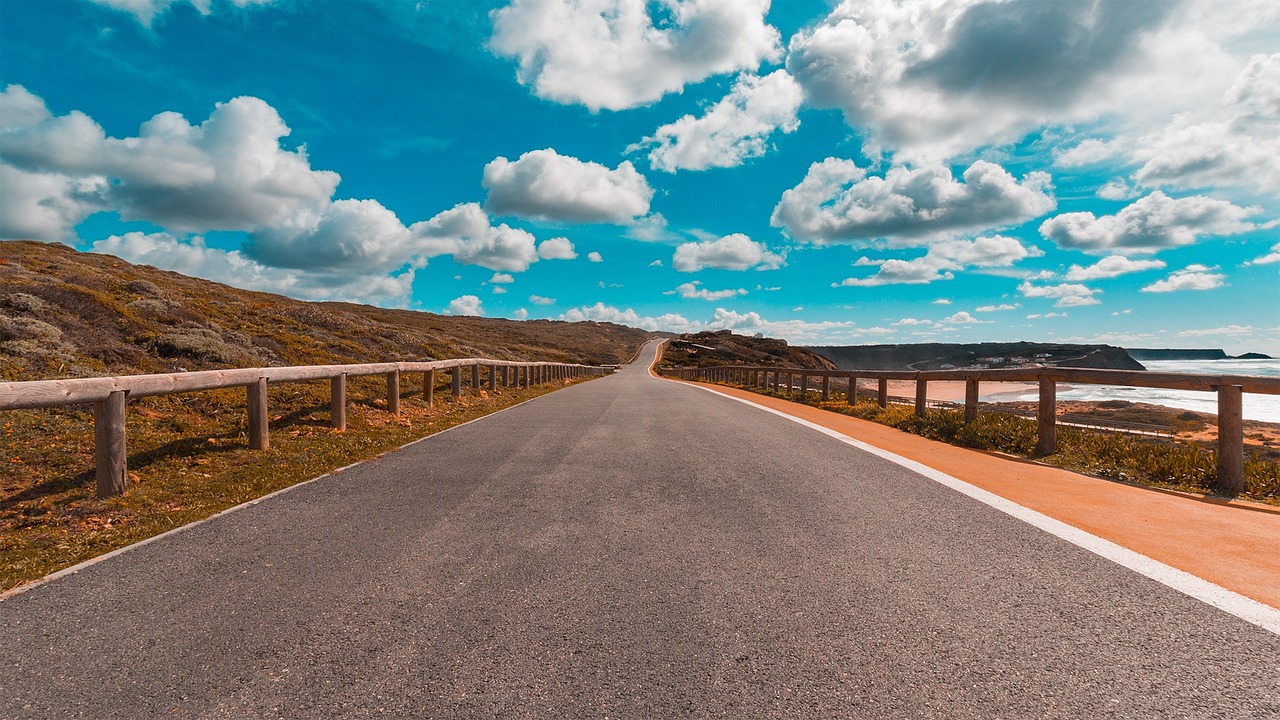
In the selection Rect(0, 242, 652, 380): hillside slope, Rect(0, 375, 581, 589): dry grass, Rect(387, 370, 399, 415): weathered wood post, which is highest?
Rect(0, 242, 652, 380): hillside slope

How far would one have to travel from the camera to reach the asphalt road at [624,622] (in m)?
2.06

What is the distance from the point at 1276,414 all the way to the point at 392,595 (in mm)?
46250

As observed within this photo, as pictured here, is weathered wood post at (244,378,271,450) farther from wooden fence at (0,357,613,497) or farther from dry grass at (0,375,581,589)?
dry grass at (0,375,581,589)

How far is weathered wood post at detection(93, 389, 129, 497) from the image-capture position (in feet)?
15.9

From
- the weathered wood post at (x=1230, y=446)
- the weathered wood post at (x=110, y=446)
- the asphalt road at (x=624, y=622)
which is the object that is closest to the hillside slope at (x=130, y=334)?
the weathered wood post at (x=110, y=446)

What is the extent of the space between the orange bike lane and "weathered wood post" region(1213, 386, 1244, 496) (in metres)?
0.47

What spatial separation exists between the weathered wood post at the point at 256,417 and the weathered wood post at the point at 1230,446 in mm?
9970

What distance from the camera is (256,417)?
7.12 metres

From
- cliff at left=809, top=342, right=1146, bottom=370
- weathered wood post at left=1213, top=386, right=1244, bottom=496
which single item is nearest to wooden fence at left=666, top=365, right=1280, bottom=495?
weathered wood post at left=1213, top=386, right=1244, bottom=496

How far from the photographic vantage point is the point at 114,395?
500cm

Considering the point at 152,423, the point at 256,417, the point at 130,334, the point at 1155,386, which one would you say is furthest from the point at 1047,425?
the point at 130,334

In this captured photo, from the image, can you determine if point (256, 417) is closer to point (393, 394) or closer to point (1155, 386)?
point (393, 394)

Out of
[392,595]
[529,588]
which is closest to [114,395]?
[392,595]

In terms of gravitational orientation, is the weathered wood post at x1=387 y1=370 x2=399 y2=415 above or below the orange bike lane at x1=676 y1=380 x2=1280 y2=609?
above
